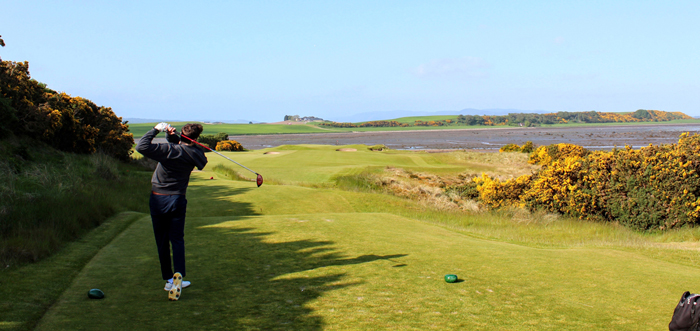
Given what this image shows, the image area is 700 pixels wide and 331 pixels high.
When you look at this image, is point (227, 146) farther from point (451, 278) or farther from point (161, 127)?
point (451, 278)

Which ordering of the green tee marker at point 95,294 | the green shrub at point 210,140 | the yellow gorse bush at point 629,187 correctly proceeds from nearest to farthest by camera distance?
the green tee marker at point 95,294 < the yellow gorse bush at point 629,187 < the green shrub at point 210,140

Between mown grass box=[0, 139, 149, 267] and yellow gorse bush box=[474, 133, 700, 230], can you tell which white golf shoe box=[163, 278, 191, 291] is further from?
yellow gorse bush box=[474, 133, 700, 230]

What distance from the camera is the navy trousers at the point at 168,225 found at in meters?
5.54

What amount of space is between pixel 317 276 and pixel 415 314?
185cm

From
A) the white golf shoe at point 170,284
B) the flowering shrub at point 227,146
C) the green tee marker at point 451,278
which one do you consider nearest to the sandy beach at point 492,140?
the flowering shrub at point 227,146

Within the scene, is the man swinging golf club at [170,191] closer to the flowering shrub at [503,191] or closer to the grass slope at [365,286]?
the grass slope at [365,286]

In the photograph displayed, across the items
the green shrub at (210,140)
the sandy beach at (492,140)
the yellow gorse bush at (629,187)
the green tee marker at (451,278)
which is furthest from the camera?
the sandy beach at (492,140)

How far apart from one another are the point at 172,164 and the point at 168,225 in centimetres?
77

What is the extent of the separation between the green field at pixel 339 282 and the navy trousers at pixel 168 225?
346 mm

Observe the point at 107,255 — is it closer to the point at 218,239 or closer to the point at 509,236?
the point at 218,239

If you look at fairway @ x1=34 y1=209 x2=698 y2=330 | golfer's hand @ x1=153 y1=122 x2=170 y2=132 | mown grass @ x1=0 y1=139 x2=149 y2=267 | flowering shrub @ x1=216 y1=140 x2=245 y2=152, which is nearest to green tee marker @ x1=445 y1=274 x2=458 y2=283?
fairway @ x1=34 y1=209 x2=698 y2=330

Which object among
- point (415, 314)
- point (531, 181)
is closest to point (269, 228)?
point (415, 314)

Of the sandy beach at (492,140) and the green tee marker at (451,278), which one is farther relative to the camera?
the sandy beach at (492,140)

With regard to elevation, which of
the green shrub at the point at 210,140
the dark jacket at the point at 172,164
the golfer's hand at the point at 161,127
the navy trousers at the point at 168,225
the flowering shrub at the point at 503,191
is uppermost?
the golfer's hand at the point at 161,127
